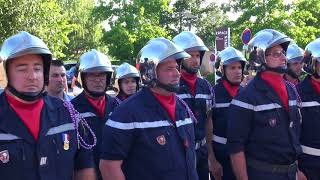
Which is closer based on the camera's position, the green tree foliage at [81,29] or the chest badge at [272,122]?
the chest badge at [272,122]

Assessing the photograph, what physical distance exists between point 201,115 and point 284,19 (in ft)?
66.3

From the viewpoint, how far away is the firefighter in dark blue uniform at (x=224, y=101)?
6.05 m

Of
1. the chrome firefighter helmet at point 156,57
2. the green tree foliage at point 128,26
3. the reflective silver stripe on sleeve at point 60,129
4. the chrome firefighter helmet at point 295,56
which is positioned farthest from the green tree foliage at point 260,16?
the reflective silver stripe on sleeve at point 60,129

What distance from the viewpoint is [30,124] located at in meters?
3.13

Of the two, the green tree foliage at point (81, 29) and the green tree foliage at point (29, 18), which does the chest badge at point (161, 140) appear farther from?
the green tree foliage at point (81, 29)

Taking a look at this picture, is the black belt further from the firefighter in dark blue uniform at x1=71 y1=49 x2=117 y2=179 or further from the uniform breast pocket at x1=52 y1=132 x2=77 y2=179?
the uniform breast pocket at x1=52 y1=132 x2=77 y2=179

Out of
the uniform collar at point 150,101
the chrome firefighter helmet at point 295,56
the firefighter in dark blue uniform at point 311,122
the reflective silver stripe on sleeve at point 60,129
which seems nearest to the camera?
the reflective silver stripe on sleeve at point 60,129

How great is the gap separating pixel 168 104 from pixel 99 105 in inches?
66.0

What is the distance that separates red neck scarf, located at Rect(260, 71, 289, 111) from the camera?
15.3 feet

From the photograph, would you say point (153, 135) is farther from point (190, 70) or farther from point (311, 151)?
point (311, 151)

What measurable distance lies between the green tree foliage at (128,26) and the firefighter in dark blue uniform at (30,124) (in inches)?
1160

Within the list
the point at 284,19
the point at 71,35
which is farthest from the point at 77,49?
the point at 284,19

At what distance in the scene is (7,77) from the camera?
3.20m

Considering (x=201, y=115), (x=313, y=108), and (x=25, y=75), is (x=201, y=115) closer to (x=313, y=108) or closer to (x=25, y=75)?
(x=313, y=108)
